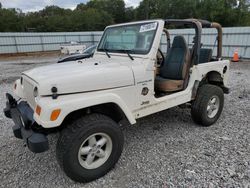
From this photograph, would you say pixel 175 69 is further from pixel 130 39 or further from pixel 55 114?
pixel 55 114

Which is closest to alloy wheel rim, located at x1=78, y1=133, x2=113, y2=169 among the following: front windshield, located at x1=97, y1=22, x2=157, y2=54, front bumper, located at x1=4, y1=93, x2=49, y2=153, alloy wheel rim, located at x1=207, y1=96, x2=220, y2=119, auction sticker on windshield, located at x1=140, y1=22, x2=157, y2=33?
front bumper, located at x1=4, y1=93, x2=49, y2=153

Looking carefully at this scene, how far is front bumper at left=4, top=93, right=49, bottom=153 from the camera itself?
204 cm

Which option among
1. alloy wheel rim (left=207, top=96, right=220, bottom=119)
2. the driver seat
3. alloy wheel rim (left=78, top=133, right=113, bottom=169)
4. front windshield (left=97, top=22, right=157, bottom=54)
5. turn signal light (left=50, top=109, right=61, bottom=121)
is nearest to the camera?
turn signal light (left=50, top=109, right=61, bottom=121)

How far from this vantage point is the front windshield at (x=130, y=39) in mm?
2912

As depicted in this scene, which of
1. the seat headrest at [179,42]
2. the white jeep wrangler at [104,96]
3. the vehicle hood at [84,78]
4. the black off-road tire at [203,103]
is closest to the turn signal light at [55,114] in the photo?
the white jeep wrangler at [104,96]

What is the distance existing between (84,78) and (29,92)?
790 millimetres

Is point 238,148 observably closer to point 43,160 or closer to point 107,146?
point 107,146

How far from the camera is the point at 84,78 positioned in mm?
2260

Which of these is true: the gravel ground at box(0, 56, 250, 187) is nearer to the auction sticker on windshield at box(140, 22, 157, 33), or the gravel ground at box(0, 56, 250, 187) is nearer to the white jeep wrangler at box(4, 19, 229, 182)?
the white jeep wrangler at box(4, 19, 229, 182)

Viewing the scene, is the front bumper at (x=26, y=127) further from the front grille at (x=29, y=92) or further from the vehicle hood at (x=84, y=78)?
the vehicle hood at (x=84, y=78)

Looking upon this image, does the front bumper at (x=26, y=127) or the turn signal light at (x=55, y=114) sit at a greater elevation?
the turn signal light at (x=55, y=114)

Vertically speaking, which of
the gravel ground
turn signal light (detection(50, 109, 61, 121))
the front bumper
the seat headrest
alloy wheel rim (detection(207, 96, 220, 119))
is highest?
the seat headrest

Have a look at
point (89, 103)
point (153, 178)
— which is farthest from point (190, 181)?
point (89, 103)

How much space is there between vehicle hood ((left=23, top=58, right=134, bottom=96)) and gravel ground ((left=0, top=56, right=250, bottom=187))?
3.66 feet
